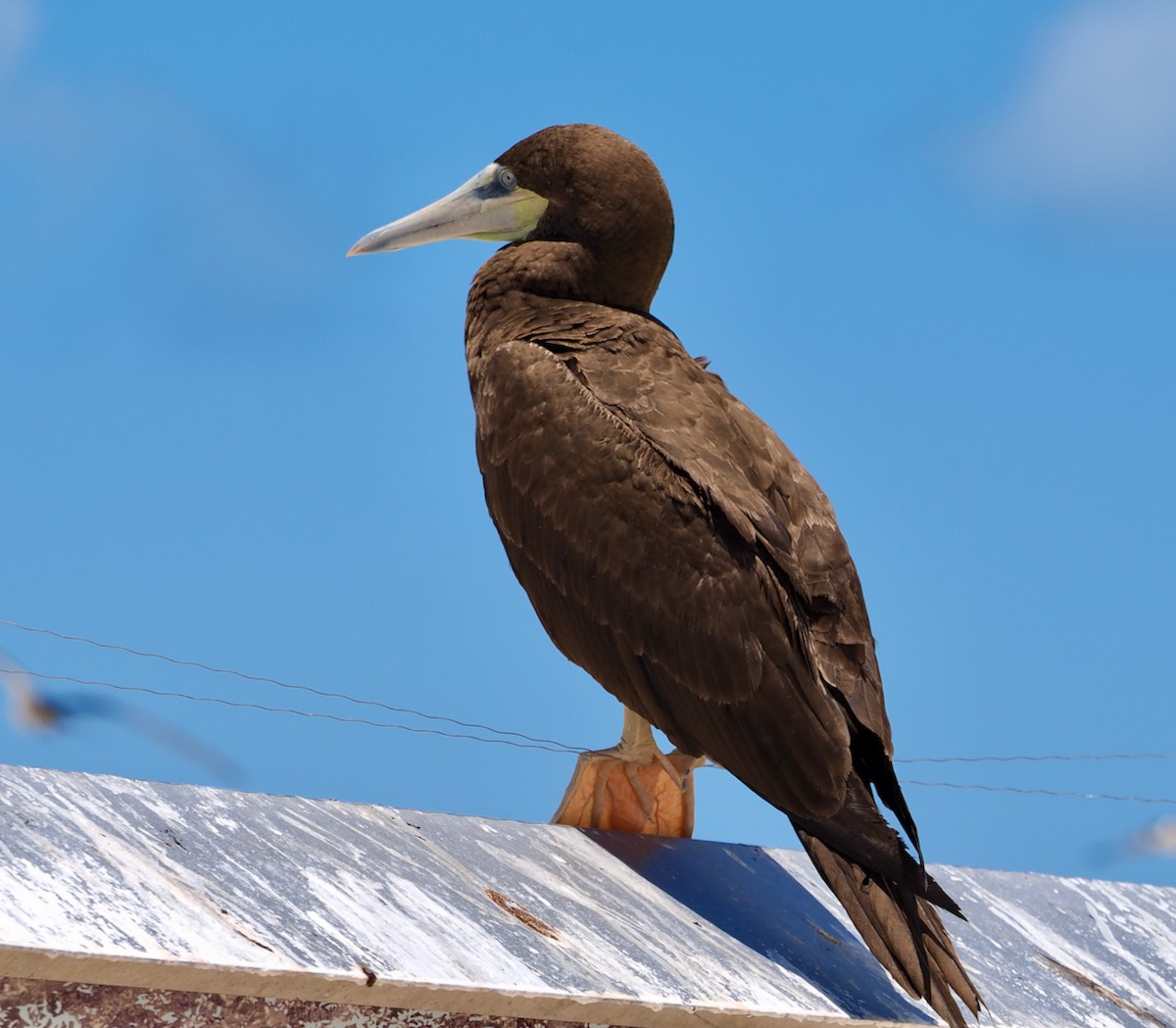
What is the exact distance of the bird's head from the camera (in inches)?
275

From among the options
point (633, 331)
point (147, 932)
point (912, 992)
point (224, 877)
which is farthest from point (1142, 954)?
point (147, 932)

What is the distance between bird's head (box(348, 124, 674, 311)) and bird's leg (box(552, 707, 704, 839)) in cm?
174

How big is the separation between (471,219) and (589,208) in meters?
0.58

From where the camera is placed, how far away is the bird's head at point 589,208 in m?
6.97

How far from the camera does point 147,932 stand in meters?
3.83

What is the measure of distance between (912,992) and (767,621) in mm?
1187

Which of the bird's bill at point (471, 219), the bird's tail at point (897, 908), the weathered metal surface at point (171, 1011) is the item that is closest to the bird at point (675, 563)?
the bird's tail at point (897, 908)

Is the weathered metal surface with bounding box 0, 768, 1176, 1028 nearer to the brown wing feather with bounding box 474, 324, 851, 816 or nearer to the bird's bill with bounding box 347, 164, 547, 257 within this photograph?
the brown wing feather with bounding box 474, 324, 851, 816

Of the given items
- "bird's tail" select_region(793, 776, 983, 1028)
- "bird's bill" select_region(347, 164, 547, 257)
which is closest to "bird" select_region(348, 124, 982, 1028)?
"bird's tail" select_region(793, 776, 983, 1028)

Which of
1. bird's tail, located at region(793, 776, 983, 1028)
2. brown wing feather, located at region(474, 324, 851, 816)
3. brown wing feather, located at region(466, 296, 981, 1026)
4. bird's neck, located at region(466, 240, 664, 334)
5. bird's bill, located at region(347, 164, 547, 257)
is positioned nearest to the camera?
bird's tail, located at region(793, 776, 983, 1028)

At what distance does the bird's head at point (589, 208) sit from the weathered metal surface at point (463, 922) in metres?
2.18

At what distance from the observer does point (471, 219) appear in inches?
289

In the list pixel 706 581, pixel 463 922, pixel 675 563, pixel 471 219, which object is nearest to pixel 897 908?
pixel 706 581

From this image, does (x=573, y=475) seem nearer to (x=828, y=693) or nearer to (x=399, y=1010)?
(x=828, y=693)
